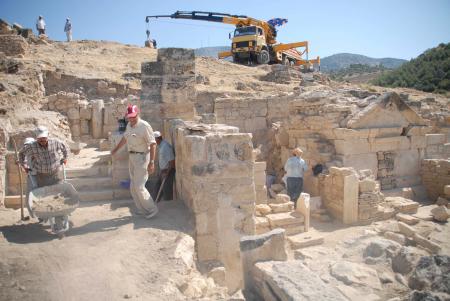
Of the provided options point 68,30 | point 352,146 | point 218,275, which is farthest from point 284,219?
point 68,30

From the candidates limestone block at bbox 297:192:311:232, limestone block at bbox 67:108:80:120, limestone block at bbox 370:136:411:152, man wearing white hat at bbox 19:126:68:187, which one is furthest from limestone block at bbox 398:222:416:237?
limestone block at bbox 67:108:80:120

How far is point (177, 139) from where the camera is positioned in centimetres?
543

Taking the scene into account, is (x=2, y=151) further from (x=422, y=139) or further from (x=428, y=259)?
(x=422, y=139)

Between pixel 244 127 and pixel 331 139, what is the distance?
4.97 metres

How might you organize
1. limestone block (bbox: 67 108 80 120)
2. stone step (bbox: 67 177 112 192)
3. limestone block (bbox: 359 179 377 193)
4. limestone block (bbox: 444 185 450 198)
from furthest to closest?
limestone block (bbox: 67 108 80 120), limestone block (bbox: 444 185 450 198), limestone block (bbox: 359 179 377 193), stone step (bbox: 67 177 112 192)

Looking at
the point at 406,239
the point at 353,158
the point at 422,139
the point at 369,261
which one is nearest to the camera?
the point at 369,261

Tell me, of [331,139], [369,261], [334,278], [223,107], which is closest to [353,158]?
[331,139]

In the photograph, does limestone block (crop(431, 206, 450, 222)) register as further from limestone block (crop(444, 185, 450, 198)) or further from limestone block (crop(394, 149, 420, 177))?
limestone block (crop(394, 149, 420, 177))

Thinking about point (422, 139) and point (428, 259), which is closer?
point (428, 259)

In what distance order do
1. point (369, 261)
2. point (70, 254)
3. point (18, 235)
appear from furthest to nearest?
1. point (369, 261)
2. point (18, 235)
3. point (70, 254)

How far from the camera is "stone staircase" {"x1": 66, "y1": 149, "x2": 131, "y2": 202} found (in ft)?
18.2

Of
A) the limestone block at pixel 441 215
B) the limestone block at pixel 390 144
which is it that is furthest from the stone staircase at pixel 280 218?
the limestone block at pixel 390 144

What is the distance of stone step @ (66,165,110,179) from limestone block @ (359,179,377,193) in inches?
208

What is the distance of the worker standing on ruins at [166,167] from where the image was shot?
5.57 metres
